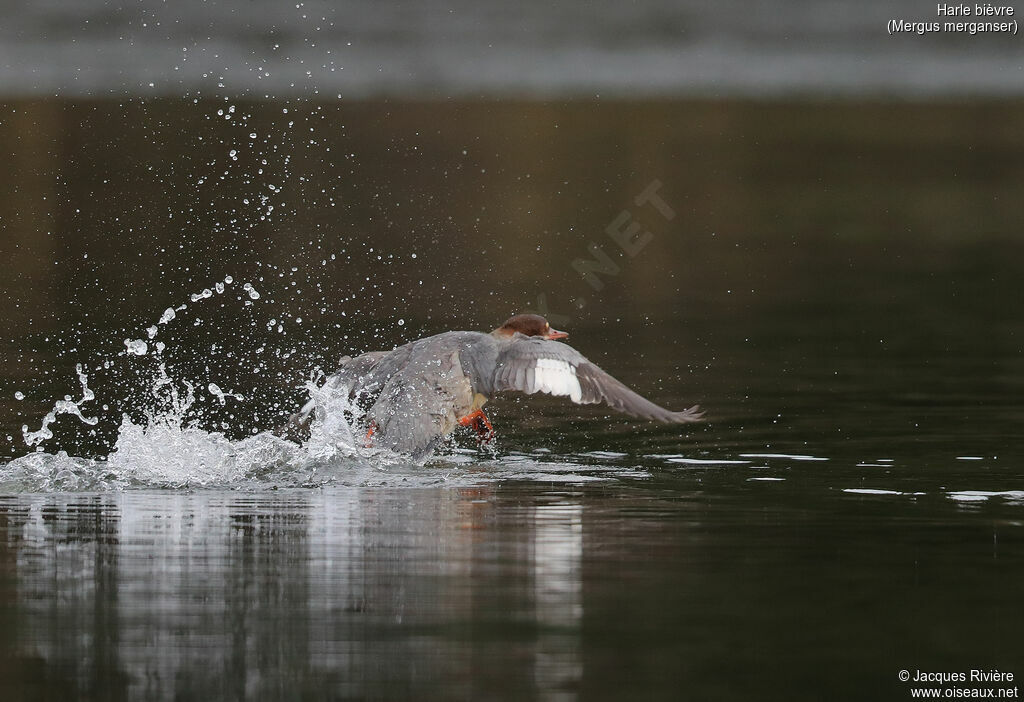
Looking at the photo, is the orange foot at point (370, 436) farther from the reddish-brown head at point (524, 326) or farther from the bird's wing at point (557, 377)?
the reddish-brown head at point (524, 326)

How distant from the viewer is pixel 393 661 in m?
7.07

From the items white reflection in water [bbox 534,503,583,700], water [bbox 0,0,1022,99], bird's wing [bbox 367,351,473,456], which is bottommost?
white reflection in water [bbox 534,503,583,700]

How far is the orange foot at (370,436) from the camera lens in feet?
38.3

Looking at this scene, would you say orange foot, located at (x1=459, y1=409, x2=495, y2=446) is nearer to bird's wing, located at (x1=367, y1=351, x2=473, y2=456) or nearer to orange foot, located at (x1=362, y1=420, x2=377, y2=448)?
bird's wing, located at (x1=367, y1=351, x2=473, y2=456)

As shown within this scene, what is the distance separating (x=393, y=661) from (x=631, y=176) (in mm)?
27511

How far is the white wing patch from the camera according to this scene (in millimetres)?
11938

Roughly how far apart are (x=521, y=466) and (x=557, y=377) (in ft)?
2.58

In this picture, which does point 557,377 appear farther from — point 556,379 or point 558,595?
point 558,595

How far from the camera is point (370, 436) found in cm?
1176

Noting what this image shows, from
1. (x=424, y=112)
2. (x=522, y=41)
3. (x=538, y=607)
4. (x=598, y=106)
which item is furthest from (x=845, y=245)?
(x=522, y=41)

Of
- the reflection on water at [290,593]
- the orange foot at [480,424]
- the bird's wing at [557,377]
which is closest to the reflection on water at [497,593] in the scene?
the reflection on water at [290,593]

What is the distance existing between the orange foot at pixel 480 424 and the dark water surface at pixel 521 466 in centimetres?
13

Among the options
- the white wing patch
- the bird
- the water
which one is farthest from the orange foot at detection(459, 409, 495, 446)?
the water

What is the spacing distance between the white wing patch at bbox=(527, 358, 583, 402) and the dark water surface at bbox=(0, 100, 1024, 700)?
411 millimetres
